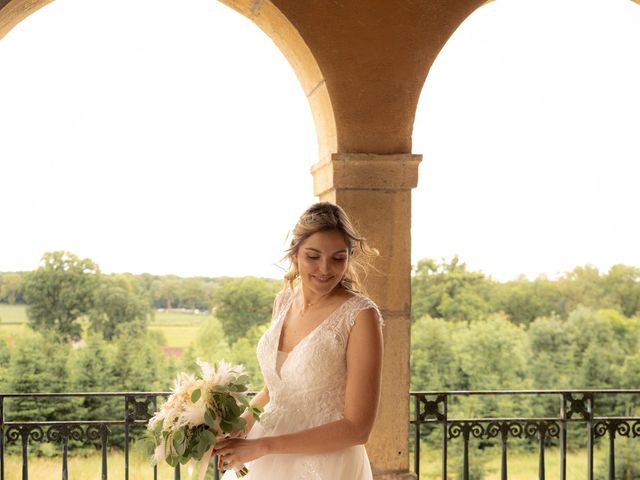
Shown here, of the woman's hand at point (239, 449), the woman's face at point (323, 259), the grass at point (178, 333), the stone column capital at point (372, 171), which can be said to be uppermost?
the stone column capital at point (372, 171)

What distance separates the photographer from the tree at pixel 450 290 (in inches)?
567

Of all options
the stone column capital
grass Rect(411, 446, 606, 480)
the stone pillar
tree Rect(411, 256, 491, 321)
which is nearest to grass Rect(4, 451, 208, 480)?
grass Rect(411, 446, 606, 480)

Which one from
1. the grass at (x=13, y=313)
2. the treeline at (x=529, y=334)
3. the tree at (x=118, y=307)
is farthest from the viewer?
the treeline at (x=529, y=334)

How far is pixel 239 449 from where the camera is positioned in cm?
243

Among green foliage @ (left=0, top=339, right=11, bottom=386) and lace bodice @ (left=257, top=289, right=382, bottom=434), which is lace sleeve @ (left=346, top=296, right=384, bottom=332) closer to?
lace bodice @ (left=257, top=289, right=382, bottom=434)

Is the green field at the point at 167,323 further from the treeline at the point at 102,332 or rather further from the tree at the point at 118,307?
the tree at the point at 118,307

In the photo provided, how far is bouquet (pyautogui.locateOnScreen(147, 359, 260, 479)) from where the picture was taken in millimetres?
2377

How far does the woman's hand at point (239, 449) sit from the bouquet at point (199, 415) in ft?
0.09

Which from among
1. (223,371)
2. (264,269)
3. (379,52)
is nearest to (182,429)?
(223,371)

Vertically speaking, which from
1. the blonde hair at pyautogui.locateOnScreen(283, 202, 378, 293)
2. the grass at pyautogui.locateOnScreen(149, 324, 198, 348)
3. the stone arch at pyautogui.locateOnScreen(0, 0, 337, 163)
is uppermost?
the stone arch at pyautogui.locateOnScreen(0, 0, 337, 163)

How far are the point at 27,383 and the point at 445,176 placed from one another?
26.1ft

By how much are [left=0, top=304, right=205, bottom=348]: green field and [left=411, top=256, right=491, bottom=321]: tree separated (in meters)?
3.84

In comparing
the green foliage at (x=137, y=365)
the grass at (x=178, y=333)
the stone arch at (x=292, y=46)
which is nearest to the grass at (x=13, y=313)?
the green foliage at (x=137, y=365)

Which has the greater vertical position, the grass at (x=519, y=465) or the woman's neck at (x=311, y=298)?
the woman's neck at (x=311, y=298)
